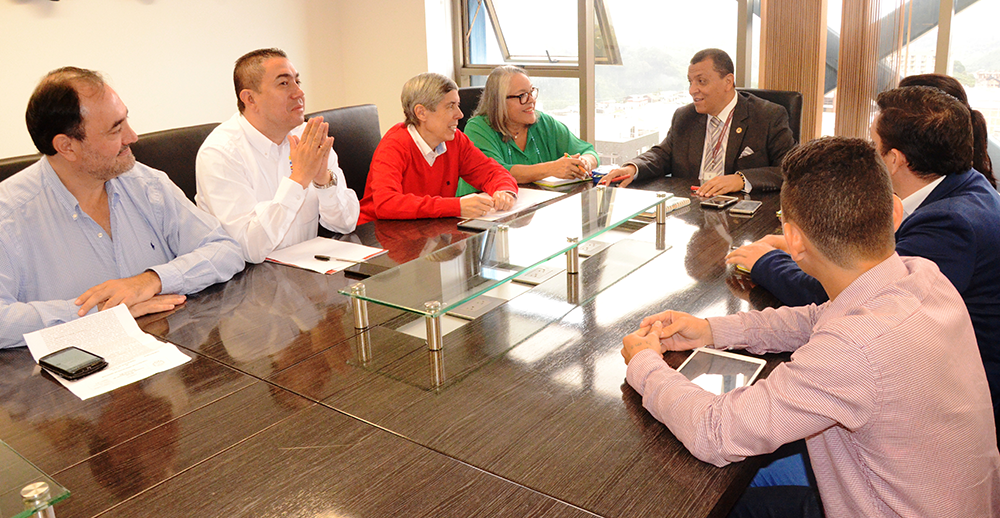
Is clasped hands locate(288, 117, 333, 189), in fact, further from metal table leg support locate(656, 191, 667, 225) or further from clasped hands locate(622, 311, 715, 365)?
clasped hands locate(622, 311, 715, 365)

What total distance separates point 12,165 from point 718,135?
104 inches

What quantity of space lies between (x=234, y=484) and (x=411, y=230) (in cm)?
141

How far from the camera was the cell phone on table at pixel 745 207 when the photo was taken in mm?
2454

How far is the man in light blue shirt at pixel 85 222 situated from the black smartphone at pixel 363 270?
313 mm

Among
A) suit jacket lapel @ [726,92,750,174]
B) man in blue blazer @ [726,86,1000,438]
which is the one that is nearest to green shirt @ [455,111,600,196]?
suit jacket lapel @ [726,92,750,174]

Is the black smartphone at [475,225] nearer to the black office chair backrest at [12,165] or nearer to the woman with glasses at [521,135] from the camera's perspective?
the woman with glasses at [521,135]

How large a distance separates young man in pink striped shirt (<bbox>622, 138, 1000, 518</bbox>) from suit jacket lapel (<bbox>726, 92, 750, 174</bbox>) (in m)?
1.95

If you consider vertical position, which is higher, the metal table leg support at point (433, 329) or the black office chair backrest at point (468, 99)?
the black office chair backrest at point (468, 99)

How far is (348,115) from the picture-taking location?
3.36m

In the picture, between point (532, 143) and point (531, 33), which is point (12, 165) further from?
point (531, 33)

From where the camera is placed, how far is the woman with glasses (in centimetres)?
316

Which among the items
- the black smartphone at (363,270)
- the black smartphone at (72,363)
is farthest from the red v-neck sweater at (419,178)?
the black smartphone at (72,363)

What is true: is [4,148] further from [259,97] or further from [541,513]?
[541,513]

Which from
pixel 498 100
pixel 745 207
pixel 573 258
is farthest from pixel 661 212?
pixel 498 100
